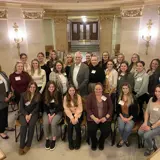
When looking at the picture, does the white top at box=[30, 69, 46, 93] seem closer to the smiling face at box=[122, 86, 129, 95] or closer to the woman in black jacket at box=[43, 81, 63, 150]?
the woman in black jacket at box=[43, 81, 63, 150]

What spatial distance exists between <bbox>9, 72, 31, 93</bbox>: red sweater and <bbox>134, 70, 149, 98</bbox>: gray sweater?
7.16 feet

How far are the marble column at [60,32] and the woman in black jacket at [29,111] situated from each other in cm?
705

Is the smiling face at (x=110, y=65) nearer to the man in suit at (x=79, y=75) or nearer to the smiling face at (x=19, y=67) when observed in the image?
the man in suit at (x=79, y=75)

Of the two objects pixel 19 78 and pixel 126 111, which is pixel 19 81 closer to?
pixel 19 78

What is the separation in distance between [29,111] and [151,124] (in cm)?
211

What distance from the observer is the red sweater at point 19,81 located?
130 inches

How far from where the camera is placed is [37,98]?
9.66 ft

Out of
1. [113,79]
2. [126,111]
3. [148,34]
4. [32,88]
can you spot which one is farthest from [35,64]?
[148,34]

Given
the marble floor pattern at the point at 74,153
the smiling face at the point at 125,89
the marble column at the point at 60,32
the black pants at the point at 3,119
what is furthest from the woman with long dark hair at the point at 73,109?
the marble column at the point at 60,32

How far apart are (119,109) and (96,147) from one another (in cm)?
79

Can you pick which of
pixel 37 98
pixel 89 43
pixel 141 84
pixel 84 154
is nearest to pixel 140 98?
pixel 141 84

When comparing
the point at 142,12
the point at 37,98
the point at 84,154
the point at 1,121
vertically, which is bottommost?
the point at 84,154

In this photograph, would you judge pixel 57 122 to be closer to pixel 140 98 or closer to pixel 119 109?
pixel 119 109

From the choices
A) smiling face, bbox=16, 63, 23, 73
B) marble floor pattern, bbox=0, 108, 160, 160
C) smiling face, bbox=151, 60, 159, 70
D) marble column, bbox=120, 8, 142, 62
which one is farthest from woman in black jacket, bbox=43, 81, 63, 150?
marble column, bbox=120, 8, 142, 62
